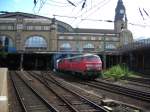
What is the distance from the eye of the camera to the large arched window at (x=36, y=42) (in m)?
100

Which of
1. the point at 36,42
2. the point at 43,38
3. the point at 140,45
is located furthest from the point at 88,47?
the point at 140,45

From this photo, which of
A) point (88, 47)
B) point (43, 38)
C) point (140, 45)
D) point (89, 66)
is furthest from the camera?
point (88, 47)

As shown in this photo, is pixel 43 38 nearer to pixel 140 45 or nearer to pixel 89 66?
pixel 140 45

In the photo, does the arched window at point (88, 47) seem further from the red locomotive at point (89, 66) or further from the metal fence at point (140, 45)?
the red locomotive at point (89, 66)

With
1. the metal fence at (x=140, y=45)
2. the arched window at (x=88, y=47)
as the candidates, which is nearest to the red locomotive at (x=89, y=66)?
the metal fence at (x=140, y=45)

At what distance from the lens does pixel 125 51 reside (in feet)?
210

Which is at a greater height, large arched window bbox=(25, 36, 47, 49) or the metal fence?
large arched window bbox=(25, 36, 47, 49)

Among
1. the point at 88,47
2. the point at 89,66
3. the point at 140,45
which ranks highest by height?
the point at 88,47

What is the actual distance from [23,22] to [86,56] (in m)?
68.0

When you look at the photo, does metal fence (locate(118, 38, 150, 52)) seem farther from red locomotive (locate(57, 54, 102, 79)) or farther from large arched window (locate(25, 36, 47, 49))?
large arched window (locate(25, 36, 47, 49))

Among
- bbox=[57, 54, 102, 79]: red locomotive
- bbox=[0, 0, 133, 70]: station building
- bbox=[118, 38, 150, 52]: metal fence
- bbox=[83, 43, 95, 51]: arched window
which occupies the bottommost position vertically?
bbox=[57, 54, 102, 79]: red locomotive

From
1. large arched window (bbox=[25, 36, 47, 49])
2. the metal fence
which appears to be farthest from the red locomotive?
large arched window (bbox=[25, 36, 47, 49])

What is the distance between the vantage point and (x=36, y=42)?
10094 centimetres

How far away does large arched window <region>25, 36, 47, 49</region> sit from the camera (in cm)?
10006
